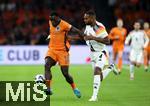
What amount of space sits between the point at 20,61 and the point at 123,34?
23.4 ft

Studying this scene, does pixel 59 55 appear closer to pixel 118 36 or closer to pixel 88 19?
pixel 88 19

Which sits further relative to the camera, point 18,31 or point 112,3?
point 112,3

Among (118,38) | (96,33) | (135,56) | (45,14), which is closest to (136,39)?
(135,56)

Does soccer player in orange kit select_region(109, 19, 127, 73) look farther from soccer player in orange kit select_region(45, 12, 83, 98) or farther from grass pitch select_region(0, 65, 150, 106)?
soccer player in orange kit select_region(45, 12, 83, 98)

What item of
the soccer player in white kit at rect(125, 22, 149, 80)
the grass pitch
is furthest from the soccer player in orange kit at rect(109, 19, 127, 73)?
the soccer player in white kit at rect(125, 22, 149, 80)

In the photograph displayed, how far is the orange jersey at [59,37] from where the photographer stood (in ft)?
53.2

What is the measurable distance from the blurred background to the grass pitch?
6097mm

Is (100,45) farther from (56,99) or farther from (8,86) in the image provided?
(8,86)

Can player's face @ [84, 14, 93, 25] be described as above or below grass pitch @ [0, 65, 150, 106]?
above

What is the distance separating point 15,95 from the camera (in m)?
15.1

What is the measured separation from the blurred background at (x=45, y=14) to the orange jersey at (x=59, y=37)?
17.3 meters

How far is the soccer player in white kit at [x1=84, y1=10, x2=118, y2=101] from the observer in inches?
617

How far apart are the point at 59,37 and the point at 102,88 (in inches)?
150

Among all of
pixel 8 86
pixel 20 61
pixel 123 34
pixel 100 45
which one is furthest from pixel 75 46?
pixel 8 86
